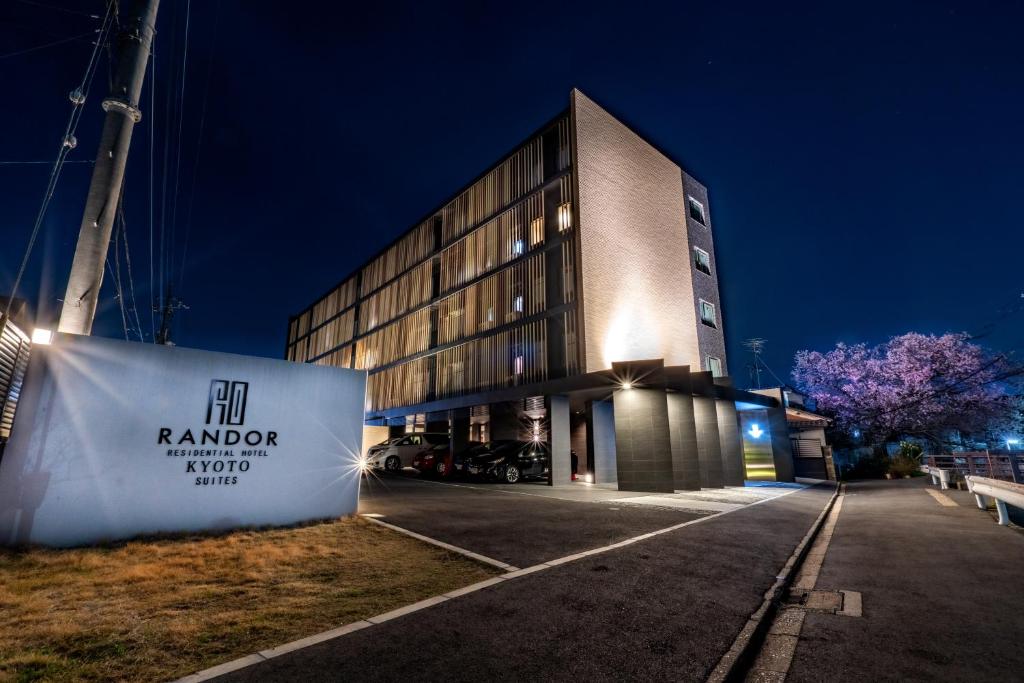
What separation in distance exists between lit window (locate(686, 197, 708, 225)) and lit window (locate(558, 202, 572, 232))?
37.3 feet

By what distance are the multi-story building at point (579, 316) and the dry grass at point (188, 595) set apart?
38.1ft

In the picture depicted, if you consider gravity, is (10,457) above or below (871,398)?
below

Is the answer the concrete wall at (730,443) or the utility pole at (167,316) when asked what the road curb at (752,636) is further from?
the utility pole at (167,316)

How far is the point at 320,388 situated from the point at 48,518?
3871 mm

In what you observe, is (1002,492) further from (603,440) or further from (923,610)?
(603,440)

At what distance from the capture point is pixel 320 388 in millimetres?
8500

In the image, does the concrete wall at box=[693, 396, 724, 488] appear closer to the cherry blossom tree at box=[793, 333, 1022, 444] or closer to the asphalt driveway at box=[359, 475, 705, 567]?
the asphalt driveway at box=[359, 475, 705, 567]

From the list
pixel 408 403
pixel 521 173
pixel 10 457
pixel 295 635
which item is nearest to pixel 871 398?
pixel 521 173

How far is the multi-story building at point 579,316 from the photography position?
642 inches

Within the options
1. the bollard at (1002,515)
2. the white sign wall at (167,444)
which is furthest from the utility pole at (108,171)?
the bollard at (1002,515)

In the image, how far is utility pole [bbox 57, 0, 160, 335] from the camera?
8.66m

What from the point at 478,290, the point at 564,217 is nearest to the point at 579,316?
the point at 564,217

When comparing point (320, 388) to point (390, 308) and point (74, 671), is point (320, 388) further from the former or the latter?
point (390, 308)

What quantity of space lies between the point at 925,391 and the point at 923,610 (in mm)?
35392
